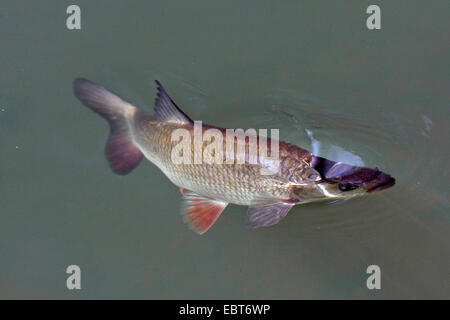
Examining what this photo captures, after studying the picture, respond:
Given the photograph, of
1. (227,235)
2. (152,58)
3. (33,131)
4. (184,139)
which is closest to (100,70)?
(152,58)

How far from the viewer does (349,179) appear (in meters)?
2.66

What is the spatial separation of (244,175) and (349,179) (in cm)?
59

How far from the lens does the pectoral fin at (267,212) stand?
9.24ft

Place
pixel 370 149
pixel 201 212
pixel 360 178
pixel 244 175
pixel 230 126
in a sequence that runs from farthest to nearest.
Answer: pixel 230 126 < pixel 370 149 < pixel 201 212 < pixel 244 175 < pixel 360 178

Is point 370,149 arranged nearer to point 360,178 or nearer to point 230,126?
point 360,178

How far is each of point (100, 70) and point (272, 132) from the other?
1519mm

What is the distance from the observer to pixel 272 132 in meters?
3.50

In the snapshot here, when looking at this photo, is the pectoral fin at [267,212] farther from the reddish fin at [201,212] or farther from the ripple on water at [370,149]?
the ripple on water at [370,149]

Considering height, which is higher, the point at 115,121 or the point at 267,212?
the point at 115,121

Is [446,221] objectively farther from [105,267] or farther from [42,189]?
[42,189]

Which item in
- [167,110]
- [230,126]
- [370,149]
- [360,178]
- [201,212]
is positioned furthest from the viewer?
[230,126]

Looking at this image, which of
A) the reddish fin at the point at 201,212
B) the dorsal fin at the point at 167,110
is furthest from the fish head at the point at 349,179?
the dorsal fin at the point at 167,110

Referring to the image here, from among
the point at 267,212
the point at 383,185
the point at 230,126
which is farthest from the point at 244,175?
the point at 230,126

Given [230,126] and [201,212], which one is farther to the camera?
[230,126]
